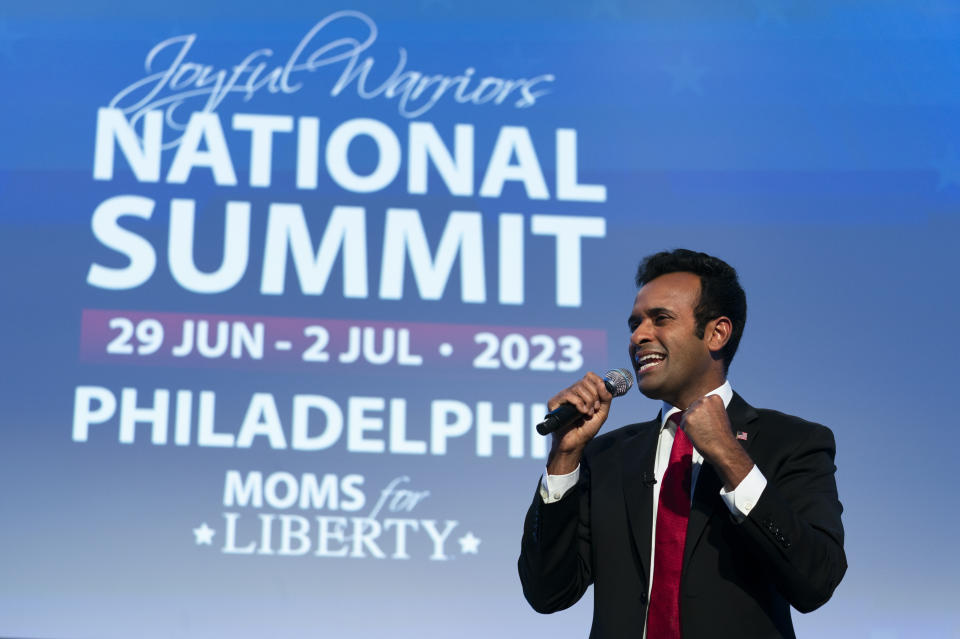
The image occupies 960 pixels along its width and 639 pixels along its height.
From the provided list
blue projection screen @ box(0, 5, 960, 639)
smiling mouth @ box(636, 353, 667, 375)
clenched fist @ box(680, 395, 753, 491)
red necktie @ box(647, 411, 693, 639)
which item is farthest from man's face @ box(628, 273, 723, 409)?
blue projection screen @ box(0, 5, 960, 639)

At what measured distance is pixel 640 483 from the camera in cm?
194

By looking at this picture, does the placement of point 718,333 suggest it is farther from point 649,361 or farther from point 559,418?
point 559,418

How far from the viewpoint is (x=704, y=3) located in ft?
13.8

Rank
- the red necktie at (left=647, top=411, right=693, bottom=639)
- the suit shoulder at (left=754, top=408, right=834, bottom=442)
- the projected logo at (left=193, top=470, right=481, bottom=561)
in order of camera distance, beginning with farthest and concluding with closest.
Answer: the projected logo at (left=193, top=470, right=481, bottom=561) < the suit shoulder at (left=754, top=408, right=834, bottom=442) < the red necktie at (left=647, top=411, right=693, bottom=639)

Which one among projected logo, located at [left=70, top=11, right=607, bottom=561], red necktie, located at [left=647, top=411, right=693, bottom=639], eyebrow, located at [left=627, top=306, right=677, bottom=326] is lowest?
red necktie, located at [left=647, top=411, right=693, bottom=639]

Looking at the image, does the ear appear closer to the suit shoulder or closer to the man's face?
the man's face

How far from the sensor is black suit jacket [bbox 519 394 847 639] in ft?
5.55

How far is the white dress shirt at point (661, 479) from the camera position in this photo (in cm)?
168

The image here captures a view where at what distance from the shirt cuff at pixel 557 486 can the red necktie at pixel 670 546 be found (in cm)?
15

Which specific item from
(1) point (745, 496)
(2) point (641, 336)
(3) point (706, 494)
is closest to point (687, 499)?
(3) point (706, 494)

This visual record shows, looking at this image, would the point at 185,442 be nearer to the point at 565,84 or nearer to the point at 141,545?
the point at 141,545

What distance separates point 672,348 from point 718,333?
117mm

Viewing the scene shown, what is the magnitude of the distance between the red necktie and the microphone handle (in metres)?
0.20

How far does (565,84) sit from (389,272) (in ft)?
3.20
